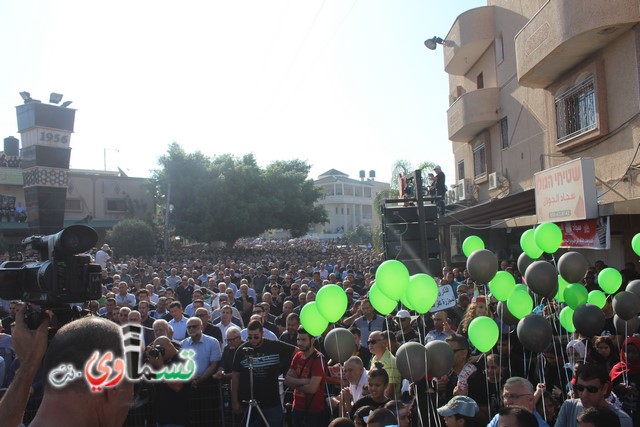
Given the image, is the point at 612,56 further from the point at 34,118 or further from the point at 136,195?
the point at 136,195

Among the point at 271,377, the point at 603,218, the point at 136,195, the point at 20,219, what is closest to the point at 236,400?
the point at 271,377

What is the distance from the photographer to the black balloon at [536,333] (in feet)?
16.9

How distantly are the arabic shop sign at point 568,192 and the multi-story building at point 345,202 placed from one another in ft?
225

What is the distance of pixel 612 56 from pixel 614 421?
9282 mm

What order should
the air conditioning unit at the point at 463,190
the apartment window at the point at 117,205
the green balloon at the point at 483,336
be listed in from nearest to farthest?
the green balloon at the point at 483,336
the air conditioning unit at the point at 463,190
the apartment window at the point at 117,205

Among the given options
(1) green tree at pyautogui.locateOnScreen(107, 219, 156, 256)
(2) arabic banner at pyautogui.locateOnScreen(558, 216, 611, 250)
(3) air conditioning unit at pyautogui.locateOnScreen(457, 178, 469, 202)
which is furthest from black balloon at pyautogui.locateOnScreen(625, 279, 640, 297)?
(1) green tree at pyautogui.locateOnScreen(107, 219, 156, 256)

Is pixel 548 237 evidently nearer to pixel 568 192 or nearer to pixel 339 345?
pixel 339 345

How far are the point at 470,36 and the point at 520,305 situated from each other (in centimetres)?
1354

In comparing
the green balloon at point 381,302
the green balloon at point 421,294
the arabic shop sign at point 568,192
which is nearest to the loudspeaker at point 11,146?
the arabic shop sign at point 568,192

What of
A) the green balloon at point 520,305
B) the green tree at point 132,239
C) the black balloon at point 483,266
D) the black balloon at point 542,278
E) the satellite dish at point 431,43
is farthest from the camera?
the green tree at point 132,239

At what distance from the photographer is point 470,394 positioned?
17.2ft

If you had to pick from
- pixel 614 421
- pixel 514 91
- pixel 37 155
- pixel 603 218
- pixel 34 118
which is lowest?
pixel 614 421

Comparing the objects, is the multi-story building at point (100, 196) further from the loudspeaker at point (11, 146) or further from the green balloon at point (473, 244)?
the green balloon at point (473, 244)

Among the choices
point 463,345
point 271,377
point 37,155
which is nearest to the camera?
point 463,345
